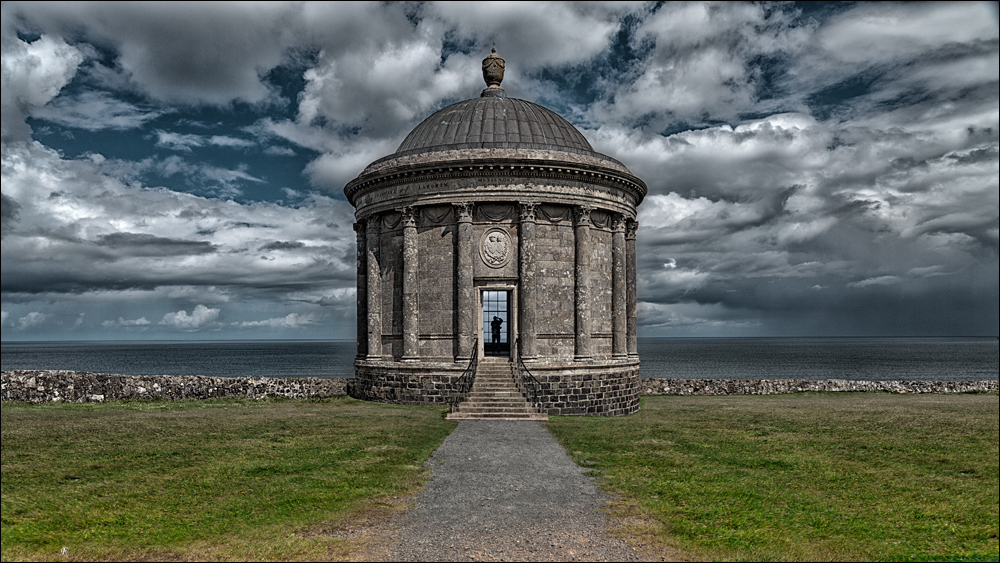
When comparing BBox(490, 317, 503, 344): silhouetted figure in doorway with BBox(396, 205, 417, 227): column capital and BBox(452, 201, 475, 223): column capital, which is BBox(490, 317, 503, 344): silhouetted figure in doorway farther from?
BBox(452, 201, 475, 223): column capital

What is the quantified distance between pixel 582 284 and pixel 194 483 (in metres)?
16.0

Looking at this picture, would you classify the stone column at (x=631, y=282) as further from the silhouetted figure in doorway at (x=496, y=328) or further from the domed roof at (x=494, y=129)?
the silhouetted figure in doorway at (x=496, y=328)

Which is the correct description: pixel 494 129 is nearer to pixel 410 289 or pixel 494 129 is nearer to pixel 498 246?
pixel 498 246

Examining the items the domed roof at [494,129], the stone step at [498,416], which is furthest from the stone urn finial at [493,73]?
the stone step at [498,416]

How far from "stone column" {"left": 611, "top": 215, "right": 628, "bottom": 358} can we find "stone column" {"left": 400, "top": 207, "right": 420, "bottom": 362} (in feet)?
25.3

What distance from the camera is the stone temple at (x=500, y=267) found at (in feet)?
74.4

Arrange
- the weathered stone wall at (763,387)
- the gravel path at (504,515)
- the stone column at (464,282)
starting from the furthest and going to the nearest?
the weathered stone wall at (763,387)
the stone column at (464,282)
the gravel path at (504,515)

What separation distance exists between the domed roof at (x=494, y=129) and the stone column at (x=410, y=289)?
8.81 feet

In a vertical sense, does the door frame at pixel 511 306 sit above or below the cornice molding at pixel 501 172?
below

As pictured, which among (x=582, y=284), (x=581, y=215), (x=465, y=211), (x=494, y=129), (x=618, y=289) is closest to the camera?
(x=465, y=211)

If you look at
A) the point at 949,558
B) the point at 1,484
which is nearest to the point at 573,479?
the point at 949,558

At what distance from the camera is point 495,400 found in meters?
19.7

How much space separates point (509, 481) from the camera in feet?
33.9

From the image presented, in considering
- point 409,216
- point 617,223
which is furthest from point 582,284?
point 409,216
